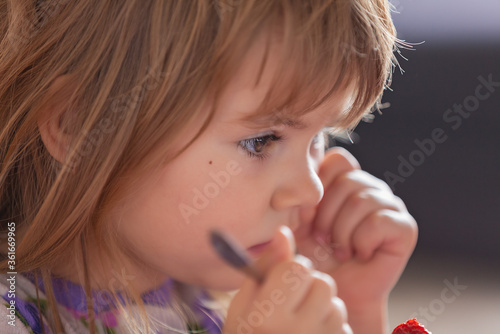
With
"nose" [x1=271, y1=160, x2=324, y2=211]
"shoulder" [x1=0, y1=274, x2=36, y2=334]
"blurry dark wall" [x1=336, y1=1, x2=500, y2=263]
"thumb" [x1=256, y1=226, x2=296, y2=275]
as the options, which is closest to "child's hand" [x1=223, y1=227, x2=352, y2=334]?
"thumb" [x1=256, y1=226, x2=296, y2=275]

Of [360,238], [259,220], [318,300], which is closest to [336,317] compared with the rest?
[318,300]

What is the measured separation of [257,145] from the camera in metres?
0.66

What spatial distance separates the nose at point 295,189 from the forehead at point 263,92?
6cm

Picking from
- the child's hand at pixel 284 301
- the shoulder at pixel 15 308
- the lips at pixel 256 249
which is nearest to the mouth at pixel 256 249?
the lips at pixel 256 249

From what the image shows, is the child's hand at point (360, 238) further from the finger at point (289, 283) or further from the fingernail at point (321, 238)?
the finger at point (289, 283)

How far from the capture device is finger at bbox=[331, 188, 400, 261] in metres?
0.82

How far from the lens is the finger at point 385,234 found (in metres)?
0.80

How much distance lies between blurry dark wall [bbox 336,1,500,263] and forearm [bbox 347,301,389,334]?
2.41 ft

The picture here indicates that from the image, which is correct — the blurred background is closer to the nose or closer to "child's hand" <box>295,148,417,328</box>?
"child's hand" <box>295,148,417,328</box>

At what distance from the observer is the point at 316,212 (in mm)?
847

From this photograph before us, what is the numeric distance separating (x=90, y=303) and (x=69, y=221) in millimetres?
92

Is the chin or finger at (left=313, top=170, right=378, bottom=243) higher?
finger at (left=313, top=170, right=378, bottom=243)

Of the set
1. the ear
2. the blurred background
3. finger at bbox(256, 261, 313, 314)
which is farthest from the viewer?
the blurred background

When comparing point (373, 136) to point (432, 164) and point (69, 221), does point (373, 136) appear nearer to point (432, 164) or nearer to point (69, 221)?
point (432, 164)
